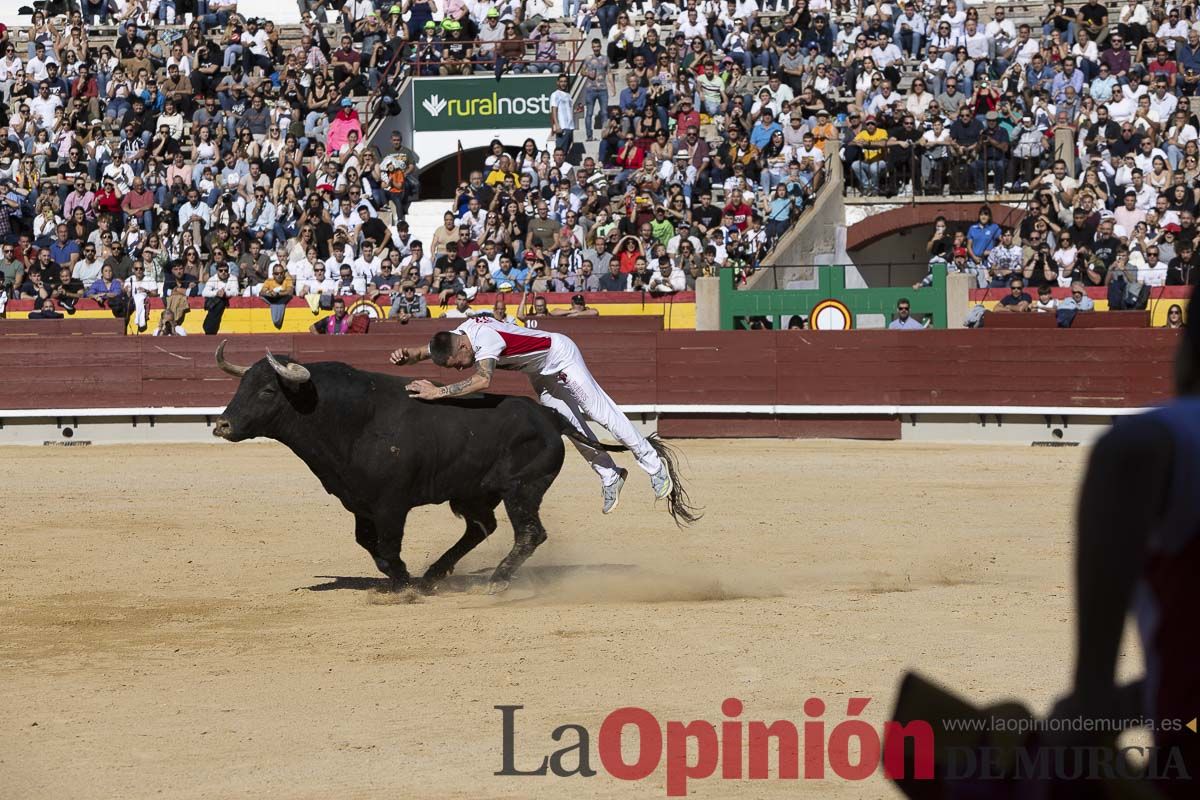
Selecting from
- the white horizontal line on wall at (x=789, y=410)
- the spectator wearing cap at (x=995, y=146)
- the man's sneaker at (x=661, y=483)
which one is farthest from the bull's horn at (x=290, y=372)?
the spectator wearing cap at (x=995, y=146)

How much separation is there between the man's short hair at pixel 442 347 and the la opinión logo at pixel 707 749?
9.29 ft

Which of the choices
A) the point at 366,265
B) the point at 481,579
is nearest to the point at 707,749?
the point at 481,579

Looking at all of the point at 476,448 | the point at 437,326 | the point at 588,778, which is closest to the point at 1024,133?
the point at 437,326

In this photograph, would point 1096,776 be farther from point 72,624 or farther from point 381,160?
point 381,160

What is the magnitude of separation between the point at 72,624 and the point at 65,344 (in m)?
12.3

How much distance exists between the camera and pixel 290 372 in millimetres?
7738

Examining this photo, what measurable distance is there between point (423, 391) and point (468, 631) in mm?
1456

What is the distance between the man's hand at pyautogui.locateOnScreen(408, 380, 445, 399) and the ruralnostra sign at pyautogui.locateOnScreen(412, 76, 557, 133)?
50.3 ft

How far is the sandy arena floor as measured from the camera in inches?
193

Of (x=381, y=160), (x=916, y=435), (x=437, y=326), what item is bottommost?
(x=916, y=435)

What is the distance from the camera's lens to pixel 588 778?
461 cm

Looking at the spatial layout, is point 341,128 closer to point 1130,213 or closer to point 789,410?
point 789,410

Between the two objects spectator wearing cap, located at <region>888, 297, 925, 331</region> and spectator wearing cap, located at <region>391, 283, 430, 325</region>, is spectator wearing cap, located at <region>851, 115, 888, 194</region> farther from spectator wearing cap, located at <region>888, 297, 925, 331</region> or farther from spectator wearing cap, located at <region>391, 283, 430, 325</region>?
Result: spectator wearing cap, located at <region>391, 283, 430, 325</region>

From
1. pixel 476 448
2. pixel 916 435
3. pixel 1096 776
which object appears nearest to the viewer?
pixel 1096 776
